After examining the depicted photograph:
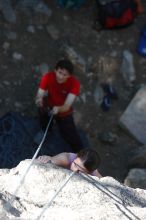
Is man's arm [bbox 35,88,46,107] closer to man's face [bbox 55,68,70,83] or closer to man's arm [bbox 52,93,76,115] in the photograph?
man's arm [bbox 52,93,76,115]

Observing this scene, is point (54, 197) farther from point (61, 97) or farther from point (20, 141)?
point (20, 141)

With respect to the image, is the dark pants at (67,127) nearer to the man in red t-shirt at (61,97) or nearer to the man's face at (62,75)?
the man in red t-shirt at (61,97)

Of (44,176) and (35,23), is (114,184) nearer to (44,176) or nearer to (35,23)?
(44,176)

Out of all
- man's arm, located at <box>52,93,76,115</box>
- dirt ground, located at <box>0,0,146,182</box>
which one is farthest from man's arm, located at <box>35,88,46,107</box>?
dirt ground, located at <box>0,0,146,182</box>

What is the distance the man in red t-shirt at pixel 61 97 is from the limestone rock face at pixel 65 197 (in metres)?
1.65

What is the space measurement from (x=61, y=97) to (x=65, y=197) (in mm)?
2330

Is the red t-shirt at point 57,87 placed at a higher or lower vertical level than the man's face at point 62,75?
lower

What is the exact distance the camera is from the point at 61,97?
5520mm

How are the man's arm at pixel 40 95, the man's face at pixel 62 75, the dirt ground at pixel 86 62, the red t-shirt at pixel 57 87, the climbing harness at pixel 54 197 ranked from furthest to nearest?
the dirt ground at pixel 86 62 < the man's arm at pixel 40 95 < the red t-shirt at pixel 57 87 < the man's face at pixel 62 75 < the climbing harness at pixel 54 197

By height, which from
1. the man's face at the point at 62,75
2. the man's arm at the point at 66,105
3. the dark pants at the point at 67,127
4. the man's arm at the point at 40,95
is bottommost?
the dark pants at the point at 67,127

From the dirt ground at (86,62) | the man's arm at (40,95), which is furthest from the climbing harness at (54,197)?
the dirt ground at (86,62)

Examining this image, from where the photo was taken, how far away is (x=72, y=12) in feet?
23.2

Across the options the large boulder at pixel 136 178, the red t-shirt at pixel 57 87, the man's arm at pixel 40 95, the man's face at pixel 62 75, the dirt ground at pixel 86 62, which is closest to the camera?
the man's face at pixel 62 75

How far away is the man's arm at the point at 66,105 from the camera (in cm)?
533
